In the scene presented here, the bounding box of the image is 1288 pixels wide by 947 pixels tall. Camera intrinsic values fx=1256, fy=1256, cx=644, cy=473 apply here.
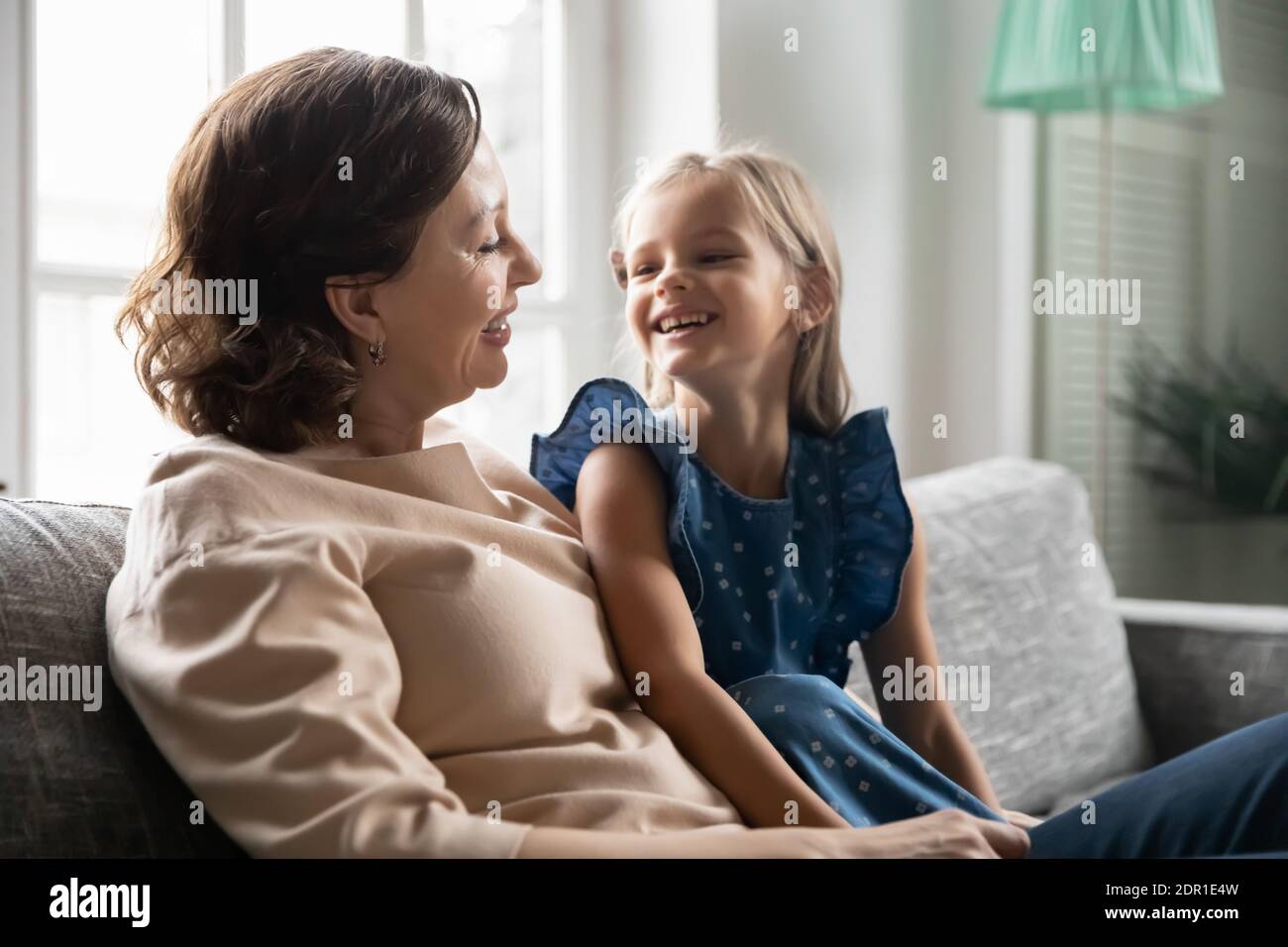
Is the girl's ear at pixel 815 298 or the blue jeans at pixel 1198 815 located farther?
the girl's ear at pixel 815 298

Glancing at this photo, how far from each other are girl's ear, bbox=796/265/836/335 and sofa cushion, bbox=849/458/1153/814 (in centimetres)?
56

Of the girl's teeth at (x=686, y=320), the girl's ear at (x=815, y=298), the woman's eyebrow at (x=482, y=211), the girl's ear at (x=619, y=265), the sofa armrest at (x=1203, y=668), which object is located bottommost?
the sofa armrest at (x=1203, y=668)

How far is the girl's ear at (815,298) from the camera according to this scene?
1.42m

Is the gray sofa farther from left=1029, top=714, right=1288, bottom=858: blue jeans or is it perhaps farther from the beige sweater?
the beige sweater

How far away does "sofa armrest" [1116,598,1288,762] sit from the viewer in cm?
192

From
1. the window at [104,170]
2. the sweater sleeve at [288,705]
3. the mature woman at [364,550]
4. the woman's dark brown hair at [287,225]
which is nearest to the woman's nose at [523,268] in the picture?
the mature woman at [364,550]

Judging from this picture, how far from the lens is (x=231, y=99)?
3.43 ft

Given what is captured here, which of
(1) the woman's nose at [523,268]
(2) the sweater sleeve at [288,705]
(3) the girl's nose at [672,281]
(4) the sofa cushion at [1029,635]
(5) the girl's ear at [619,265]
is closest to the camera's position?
(2) the sweater sleeve at [288,705]

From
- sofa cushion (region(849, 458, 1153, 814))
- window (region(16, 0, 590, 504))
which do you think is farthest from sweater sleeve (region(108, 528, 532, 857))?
window (region(16, 0, 590, 504))

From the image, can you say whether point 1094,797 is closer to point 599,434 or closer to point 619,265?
point 599,434

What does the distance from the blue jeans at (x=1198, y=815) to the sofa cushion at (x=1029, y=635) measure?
0.63m

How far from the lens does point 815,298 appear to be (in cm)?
142

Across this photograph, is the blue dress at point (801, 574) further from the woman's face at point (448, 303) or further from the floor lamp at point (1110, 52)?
the floor lamp at point (1110, 52)

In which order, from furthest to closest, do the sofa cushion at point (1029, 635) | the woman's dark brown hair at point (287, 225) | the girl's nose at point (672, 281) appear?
the sofa cushion at point (1029, 635) < the girl's nose at point (672, 281) < the woman's dark brown hair at point (287, 225)
